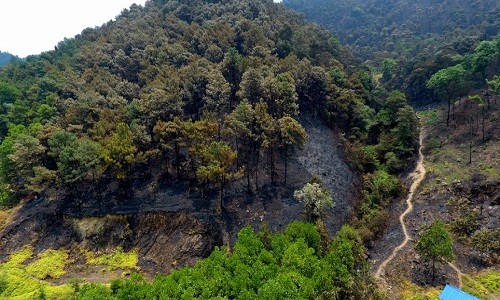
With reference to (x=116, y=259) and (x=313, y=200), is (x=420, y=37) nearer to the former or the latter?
(x=313, y=200)

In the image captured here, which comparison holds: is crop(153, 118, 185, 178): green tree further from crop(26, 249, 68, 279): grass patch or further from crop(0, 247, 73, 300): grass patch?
crop(0, 247, 73, 300): grass patch

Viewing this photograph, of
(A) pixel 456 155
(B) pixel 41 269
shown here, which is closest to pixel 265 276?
(B) pixel 41 269

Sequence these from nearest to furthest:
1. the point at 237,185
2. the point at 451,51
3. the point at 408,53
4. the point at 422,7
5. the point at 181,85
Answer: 1. the point at 237,185
2. the point at 181,85
3. the point at 451,51
4. the point at 408,53
5. the point at 422,7

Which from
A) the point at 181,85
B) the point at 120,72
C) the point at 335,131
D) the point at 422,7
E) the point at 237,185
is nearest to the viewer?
the point at 237,185

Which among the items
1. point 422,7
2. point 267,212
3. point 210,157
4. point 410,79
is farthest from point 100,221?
point 422,7

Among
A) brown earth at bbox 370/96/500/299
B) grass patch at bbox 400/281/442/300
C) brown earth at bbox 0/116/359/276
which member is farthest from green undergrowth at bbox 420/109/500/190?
grass patch at bbox 400/281/442/300

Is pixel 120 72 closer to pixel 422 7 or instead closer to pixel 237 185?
pixel 237 185
